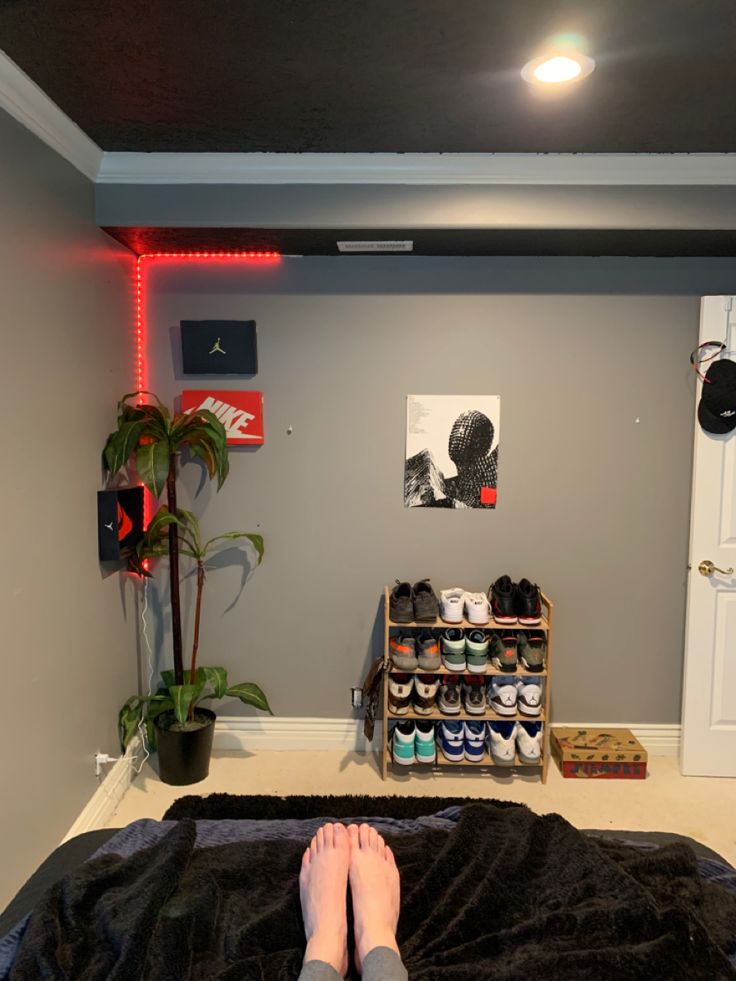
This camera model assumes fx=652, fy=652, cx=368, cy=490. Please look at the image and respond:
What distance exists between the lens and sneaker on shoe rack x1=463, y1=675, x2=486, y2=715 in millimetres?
2666

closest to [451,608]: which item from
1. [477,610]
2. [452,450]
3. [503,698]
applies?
[477,610]

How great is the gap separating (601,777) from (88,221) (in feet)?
9.61

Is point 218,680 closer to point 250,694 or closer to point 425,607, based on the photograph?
point 250,694

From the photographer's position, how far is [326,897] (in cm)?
124

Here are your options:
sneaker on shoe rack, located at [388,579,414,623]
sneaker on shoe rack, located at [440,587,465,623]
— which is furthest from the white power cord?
sneaker on shoe rack, located at [440,587,465,623]

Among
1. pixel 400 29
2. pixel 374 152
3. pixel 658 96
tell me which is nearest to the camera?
pixel 400 29

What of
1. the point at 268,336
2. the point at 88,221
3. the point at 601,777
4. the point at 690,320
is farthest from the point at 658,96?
the point at 601,777

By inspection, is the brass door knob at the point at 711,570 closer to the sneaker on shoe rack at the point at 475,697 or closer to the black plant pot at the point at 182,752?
the sneaker on shoe rack at the point at 475,697

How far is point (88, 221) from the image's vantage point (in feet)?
7.44

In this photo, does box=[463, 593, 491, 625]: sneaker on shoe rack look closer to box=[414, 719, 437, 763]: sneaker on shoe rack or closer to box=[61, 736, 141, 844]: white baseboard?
box=[414, 719, 437, 763]: sneaker on shoe rack

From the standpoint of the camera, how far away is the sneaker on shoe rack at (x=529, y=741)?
8.73 feet

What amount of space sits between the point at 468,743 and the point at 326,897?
1537 millimetres

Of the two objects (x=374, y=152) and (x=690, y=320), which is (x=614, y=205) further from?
(x=374, y=152)

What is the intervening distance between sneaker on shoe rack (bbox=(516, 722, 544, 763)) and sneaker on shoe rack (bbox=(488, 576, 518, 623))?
1.50ft
